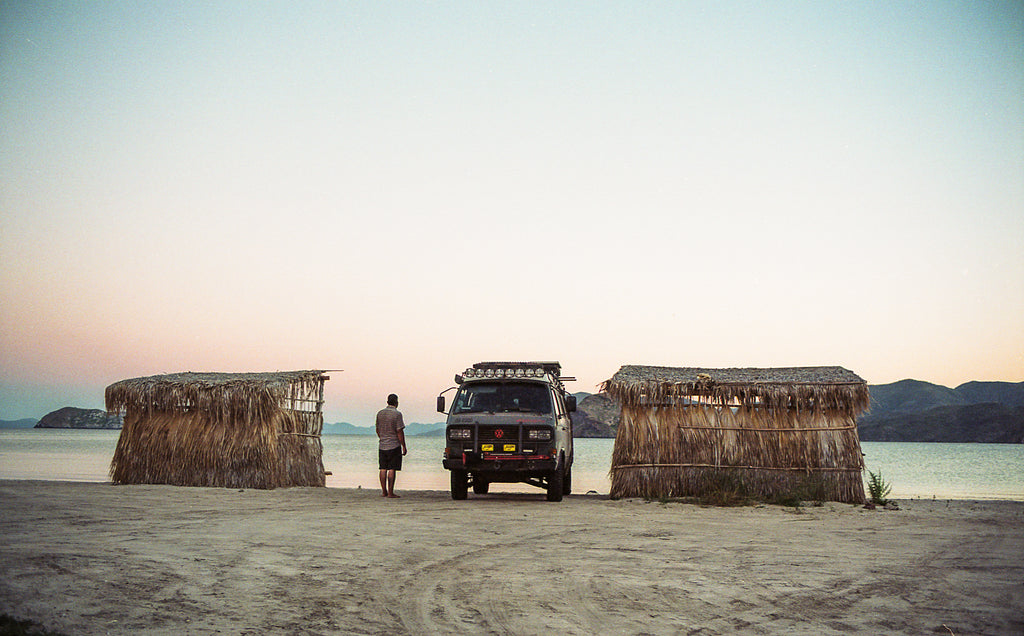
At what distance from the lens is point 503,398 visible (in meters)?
17.9

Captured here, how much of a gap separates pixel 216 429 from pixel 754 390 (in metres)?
12.0

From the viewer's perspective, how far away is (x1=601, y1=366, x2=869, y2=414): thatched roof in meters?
18.0

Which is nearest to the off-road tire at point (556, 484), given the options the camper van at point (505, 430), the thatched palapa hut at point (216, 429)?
the camper van at point (505, 430)

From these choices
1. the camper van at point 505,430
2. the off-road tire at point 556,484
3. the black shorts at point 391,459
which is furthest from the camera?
the black shorts at point 391,459

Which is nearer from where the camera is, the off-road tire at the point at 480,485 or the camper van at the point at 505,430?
the camper van at the point at 505,430

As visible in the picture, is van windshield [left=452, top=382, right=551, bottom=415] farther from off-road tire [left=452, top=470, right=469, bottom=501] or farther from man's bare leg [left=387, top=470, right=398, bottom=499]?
man's bare leg [left=387, top=470, right=398, bottom=499]

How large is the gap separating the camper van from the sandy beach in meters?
2.72

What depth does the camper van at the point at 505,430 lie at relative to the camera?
17.1 metres

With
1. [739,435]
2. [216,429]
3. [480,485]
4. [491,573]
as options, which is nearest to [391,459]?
[480,485]

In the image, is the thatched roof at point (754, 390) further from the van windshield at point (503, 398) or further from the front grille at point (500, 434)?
the front grille at point (500, 434)

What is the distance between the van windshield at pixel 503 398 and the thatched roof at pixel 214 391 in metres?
4.59

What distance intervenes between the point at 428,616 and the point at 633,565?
3.02 meters

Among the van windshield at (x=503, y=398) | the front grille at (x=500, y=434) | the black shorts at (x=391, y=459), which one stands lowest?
the black shorts at (x=391, y=459)

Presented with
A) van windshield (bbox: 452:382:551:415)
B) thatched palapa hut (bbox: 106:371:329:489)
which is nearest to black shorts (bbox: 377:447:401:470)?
van windshield (bbox: 452:382:551:415)
